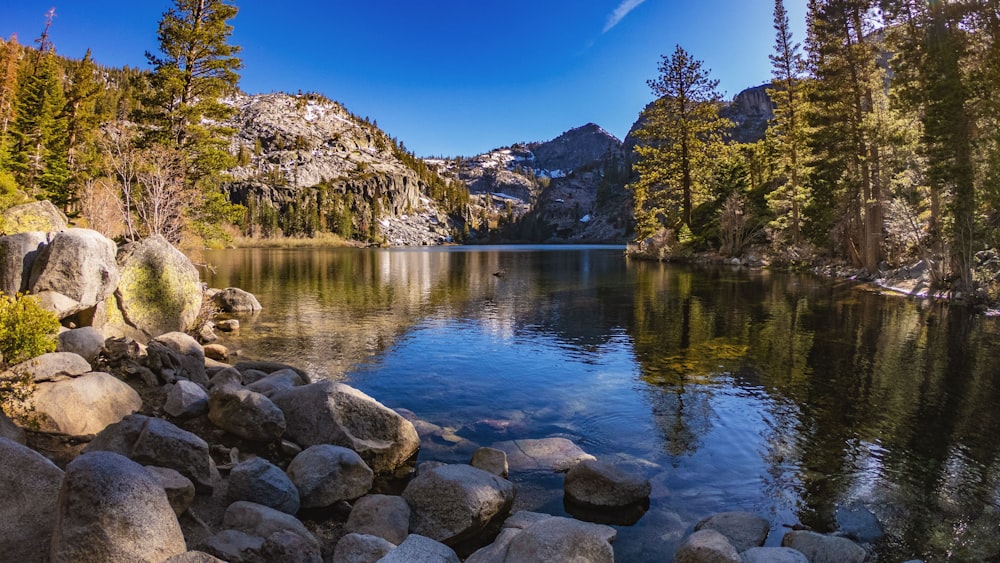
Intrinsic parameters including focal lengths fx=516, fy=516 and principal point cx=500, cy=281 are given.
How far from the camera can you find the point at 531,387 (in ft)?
49.0

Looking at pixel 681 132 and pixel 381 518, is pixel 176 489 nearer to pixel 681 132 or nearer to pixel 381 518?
pixel 381 518

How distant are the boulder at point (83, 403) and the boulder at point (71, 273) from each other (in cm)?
637

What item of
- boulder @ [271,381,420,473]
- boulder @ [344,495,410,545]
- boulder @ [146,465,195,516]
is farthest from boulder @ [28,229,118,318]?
boulder @ [344,495,410,545]

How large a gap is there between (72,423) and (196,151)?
3062cm

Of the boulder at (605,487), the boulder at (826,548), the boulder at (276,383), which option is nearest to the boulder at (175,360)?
the boulder at (276,383)

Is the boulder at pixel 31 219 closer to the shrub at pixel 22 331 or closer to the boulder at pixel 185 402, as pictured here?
the shrub at pixel 22 331

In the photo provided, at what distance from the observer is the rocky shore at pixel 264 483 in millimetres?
5121

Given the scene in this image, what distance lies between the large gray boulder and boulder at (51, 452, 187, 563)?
1496 centimetres

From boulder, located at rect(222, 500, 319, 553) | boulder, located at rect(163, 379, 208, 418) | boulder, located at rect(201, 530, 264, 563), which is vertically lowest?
boulder, located at rect(222, 500, 319, 553)

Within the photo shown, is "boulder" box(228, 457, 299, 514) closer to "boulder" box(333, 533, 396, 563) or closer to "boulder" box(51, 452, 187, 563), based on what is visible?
"boulder" box(333, 533, 396, 563)

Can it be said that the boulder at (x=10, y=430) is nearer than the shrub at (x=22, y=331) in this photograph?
Yes

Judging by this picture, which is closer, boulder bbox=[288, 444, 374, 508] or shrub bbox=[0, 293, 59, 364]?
boulder bbox=[288, 444, 374, 508]

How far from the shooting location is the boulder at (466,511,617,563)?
5.55 metres

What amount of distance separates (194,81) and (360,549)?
36.9m
